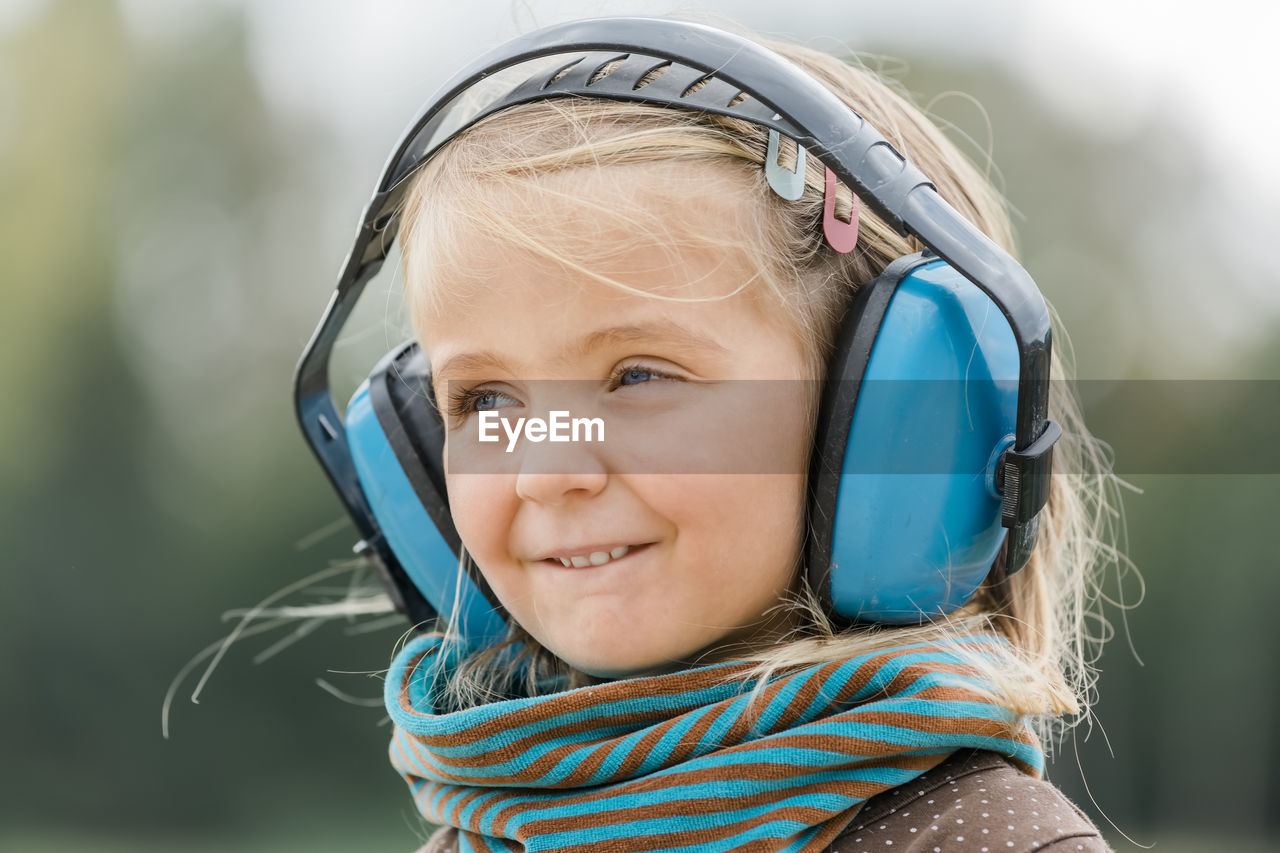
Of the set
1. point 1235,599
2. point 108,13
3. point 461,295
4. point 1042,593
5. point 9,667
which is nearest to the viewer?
point 461,295

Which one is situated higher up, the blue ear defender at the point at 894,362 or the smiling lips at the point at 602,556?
the blue ear defender at the point at 894,362

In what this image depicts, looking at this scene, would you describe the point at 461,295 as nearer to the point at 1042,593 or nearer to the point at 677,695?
the point at 677,695

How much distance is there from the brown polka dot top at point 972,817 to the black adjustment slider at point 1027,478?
25cm

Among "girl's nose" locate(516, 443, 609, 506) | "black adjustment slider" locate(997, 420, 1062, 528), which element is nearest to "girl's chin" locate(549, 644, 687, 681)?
"girl's nose" locate(516, 443, 609, 506)

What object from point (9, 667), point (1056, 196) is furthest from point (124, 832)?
point (1056, 196)

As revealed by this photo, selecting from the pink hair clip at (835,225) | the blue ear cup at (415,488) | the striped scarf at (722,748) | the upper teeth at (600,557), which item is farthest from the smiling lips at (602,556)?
the pink hair clip at (835,225)

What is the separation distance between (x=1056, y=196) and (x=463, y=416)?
1195 cm

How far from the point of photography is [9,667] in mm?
9562

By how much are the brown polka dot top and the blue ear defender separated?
18 centimetres

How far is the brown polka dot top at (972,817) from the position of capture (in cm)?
108

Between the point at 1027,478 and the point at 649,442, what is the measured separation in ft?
1.26

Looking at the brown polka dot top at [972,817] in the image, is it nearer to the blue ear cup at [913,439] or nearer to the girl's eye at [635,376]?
the blue ear cup at [913,439]

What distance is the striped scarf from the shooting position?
1.11m

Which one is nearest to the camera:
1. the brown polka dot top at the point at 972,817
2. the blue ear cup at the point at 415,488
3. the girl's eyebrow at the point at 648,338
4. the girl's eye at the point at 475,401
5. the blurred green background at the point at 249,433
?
the brown polka dot top at the point at 972,817
